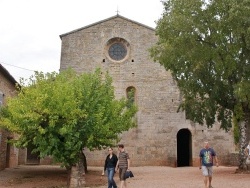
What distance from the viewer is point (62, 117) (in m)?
13.6

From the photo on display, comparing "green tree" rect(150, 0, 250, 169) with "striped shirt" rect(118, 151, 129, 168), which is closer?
"striped shirt" rect(118, 151, 129, 168)

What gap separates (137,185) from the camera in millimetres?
13773

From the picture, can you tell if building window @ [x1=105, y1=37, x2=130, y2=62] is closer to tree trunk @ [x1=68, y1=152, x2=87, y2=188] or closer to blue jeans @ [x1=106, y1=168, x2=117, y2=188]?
tree trunk @ [x1=68, y1=152, x2=87, y2=188]

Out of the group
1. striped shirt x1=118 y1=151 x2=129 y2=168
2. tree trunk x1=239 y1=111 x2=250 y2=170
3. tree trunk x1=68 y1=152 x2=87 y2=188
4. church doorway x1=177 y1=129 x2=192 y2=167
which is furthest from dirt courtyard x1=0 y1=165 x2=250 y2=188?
church doorway x1=177 y1=129 x2=192 y2=167

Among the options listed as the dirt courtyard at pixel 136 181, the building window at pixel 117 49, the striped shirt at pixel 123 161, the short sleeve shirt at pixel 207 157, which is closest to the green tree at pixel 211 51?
the dirt courtyard at pixel 136 181

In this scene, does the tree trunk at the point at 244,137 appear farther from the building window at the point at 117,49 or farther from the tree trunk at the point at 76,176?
the building window at the point at 117,49

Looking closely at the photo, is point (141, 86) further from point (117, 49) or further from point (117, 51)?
point (117, 49)

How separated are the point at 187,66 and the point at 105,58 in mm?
10254

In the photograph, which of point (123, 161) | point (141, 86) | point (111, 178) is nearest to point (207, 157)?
point (123, 161)

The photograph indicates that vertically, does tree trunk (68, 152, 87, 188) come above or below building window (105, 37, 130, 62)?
below

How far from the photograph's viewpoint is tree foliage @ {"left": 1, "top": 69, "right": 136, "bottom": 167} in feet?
43.8

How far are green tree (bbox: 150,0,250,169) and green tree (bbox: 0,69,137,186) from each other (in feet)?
12.9

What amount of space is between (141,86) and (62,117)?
38.9ft

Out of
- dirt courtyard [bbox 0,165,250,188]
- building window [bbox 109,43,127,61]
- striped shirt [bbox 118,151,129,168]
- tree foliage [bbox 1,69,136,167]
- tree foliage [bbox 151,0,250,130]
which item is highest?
building window [bbox 109,43,127,61]
